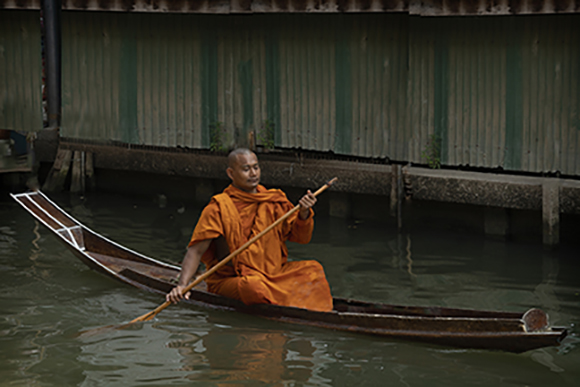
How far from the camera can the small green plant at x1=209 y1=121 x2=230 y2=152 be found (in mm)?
11961

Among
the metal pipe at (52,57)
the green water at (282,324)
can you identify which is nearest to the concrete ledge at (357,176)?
the green water at (282,324)

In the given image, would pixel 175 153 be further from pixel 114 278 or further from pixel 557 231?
pixel 557 231

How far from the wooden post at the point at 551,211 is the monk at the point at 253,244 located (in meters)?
3.76

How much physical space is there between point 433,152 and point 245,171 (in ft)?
14.5

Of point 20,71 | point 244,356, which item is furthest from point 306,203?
point 20,71

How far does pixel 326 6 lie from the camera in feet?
34.2

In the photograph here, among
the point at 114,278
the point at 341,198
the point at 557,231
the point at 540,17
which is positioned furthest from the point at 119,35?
the point at 557,231

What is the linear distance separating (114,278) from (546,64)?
5866 millimetres

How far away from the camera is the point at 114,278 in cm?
843

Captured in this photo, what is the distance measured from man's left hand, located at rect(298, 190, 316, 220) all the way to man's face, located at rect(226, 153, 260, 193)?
19.7 inches

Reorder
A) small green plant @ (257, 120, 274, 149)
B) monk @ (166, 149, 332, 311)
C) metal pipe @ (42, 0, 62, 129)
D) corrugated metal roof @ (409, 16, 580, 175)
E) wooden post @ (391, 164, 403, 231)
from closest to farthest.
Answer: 1. monk @ (166, 149, 332, 311)
2. corrugated metal roof @ (409, 16, 580, 175)
3. wooden post @ (391, 164, 403, 231)
4. small green plant @ (257, 120, 274, 149)
5. metal pipe @ (42, 0, 62, 129)

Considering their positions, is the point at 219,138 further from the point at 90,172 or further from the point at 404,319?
the point at 404,319

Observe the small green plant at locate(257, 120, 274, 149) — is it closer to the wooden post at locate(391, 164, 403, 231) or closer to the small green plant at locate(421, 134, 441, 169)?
the wooden post at locate(391, 164, 403, 231)

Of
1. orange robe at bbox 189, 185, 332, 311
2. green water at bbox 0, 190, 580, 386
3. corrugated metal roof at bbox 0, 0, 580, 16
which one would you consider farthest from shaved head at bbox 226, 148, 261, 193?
corrugated metal roof at bbox 0, 0, 580, 16
